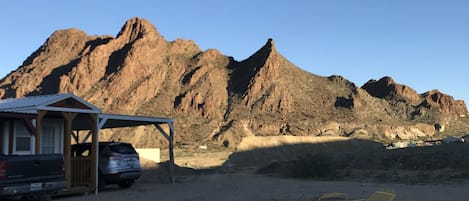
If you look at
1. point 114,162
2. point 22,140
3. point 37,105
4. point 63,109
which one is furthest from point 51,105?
point 114,162

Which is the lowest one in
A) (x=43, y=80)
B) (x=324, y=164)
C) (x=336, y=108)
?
(x=324, y=164)

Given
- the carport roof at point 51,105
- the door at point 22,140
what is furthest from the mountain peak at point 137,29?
the door at point 22,140

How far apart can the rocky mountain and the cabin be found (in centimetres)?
6214

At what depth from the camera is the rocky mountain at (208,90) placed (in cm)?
9188

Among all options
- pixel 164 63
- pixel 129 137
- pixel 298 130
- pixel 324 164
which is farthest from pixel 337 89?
pixel 324 164

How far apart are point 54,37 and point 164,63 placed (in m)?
33.2

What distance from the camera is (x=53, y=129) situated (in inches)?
749

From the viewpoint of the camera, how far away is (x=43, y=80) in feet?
359

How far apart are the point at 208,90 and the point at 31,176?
287 ft

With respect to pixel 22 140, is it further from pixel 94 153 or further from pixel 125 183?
pixel 125 183

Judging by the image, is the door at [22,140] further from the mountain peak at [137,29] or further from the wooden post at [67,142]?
the mountain peak at [137,29]

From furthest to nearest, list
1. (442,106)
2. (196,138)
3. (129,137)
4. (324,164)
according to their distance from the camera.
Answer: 1. (442,106)
2. (196,138)
3. (129,137)
4. (324,164)

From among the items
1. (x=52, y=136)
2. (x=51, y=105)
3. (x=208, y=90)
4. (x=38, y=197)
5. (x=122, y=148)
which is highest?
(x=208, y=90)

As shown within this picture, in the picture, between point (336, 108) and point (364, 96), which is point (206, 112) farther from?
point (364, 96)
